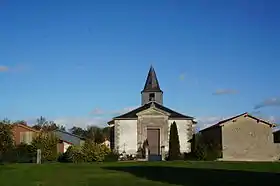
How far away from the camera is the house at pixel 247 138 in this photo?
45.4m

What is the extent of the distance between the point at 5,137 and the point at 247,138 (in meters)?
24.7

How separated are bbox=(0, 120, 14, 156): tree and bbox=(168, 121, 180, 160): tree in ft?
55.4

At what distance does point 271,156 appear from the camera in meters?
45.6

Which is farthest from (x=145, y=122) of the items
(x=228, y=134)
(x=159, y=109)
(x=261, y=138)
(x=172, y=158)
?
(x=261, y=138)

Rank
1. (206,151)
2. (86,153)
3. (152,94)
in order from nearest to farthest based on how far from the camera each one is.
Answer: (86,153), (206,151), (152,94)

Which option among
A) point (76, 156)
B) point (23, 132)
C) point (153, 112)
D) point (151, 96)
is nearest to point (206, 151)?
point (153, 112)

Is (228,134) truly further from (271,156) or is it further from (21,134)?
(21,134)

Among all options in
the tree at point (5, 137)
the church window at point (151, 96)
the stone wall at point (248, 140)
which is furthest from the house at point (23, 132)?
the stone wall at point (248, 140)

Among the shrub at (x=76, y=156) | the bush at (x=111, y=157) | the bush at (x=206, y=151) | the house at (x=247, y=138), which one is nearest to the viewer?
the shrub at (x=76, y=156)

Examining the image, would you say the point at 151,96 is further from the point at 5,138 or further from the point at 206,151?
the point at 5,138

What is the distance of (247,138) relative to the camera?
45625mm

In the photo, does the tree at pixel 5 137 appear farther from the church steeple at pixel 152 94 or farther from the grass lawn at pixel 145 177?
the church steeple at pixel 152 94

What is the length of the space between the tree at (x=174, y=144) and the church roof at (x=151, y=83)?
11.4 meters

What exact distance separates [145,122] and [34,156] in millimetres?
14564
